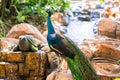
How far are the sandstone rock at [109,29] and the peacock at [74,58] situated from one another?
5.06 metres

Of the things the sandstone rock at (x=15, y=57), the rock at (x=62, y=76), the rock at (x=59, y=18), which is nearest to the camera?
the rock at (x=62, y=76)

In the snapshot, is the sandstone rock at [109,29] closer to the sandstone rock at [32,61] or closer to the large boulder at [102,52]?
the large boulder at [102,52]

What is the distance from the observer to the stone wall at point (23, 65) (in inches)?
209

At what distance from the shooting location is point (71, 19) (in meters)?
13.1

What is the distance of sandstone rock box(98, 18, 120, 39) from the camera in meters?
9.05

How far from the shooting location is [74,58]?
13.1 ft

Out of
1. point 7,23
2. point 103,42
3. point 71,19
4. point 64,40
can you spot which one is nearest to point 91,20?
point 71,19

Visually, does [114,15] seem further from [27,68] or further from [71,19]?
[27,68]

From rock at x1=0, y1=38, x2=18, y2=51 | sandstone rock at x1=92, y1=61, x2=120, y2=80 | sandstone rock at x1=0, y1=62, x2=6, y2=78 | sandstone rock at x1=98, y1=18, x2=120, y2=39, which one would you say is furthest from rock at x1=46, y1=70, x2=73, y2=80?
sandstone rock at x1=98, y1=18, x2=120, y2=39

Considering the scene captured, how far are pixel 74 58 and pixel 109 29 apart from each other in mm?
5400

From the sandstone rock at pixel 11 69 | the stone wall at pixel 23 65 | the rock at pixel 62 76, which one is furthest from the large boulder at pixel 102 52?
the sandstone rock at pixel 11 69

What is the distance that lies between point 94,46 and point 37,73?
1.20 metres

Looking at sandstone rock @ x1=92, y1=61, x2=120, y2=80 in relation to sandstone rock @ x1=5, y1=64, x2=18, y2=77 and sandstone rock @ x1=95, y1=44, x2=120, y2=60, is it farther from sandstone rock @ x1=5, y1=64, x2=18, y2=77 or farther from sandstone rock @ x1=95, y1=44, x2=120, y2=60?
sandstone rock @ x1=5, y1=64, x2=18, y2=77

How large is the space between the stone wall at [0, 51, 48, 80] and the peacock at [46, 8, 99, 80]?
1.14 meters
